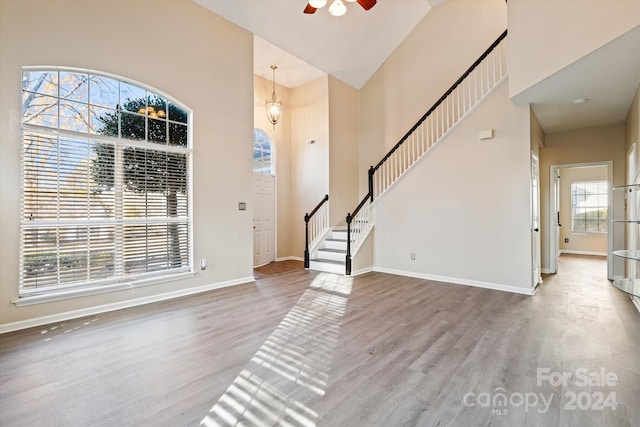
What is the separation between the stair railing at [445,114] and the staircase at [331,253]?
3.93 feet

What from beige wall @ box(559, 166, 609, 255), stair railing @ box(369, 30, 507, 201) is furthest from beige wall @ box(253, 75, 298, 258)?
beige wall @ box(559, 166, 609, 255)

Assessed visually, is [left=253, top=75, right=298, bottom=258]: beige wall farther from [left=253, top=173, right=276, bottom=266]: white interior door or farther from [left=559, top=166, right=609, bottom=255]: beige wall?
[left=559, top=166, right=609, bottom=255]: beige wall

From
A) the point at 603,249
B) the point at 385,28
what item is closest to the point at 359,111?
the point at 385,28

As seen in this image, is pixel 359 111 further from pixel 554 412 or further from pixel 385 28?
pixel 554 412

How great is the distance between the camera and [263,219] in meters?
7.45

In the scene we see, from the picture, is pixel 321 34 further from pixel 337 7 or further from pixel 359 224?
pixel 359 224

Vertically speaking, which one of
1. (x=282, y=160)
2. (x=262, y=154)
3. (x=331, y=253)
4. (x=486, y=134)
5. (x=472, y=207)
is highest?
(x=262, y=154)

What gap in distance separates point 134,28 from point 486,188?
5651mm

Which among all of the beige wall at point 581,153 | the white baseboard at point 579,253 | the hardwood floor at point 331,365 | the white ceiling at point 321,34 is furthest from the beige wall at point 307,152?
→ the white baseboard at point 579,253

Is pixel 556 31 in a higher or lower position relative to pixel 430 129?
higher

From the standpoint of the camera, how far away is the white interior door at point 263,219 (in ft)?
23.8

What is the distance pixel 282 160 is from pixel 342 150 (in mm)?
1576

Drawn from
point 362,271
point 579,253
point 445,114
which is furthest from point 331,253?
point 579,253

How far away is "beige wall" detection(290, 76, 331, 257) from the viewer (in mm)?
7320
